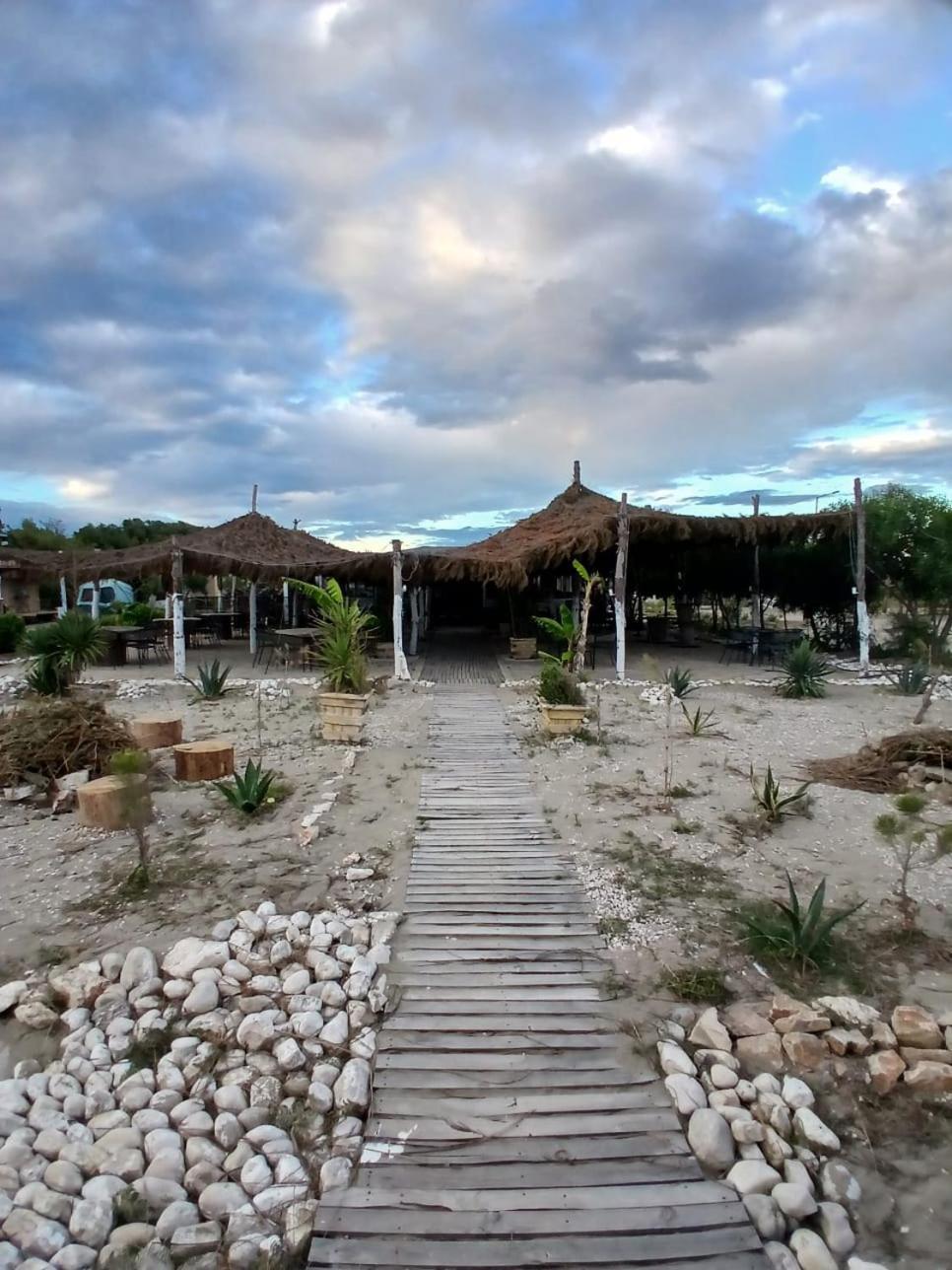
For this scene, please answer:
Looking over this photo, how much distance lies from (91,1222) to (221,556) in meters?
12.5

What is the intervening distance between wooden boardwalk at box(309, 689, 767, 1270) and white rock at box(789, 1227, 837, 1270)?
0.41 ft

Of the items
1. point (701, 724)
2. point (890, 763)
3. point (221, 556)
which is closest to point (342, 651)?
point (701, 724)

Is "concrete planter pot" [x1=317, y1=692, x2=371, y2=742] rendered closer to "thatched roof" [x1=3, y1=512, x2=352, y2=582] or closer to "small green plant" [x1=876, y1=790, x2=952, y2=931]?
"small green plant" [x1=876, y1=790, x2=952, y2=931]

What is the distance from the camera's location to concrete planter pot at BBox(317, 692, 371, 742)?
7820mm

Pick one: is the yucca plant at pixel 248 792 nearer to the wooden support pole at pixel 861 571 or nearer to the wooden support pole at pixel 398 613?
the wooden support pole at pixel 398 613

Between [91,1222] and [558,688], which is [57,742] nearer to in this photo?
[91,1222]

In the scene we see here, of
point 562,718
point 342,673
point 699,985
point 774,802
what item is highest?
point 342,673

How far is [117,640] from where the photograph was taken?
1436cm

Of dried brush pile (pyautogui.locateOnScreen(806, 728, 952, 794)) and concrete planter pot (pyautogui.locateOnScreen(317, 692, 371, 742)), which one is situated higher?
concrete planter pot (pyautogui.locateOnScreen(317, 692, 371, 742))

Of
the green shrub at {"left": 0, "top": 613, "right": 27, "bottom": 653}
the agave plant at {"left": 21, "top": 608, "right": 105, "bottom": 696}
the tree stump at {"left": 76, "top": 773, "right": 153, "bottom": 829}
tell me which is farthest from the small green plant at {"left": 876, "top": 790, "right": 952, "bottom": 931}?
the green shrub at {"left": 0, "top": 613, "right": 27, "bottom": 653}

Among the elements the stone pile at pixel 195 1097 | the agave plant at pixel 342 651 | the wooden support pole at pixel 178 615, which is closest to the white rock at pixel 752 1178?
the stone pile at pixel 195 1097

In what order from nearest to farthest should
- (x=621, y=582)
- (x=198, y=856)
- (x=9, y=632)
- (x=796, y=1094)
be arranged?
(x=796, y=1094) < (x=198, y=856) < (x=621, y=582) < (x=9, y=632)

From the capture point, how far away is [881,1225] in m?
2.42

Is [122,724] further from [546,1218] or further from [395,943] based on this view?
[546,1218]
